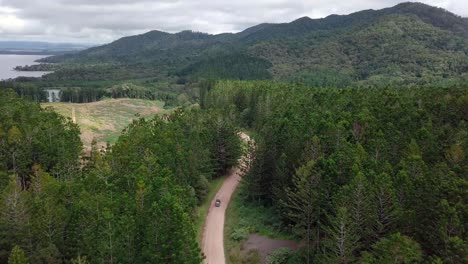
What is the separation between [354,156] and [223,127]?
33.9 metres

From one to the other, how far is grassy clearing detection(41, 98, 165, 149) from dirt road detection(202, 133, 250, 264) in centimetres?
3294

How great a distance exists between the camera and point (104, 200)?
3450 cm

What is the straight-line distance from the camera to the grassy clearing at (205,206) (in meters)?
49.8

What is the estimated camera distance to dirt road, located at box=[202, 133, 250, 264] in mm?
43406

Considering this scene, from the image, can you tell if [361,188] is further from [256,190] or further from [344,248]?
[256,190]

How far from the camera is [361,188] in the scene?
3133 cm

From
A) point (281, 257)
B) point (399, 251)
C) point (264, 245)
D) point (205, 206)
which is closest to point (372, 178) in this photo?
point (399, 251)

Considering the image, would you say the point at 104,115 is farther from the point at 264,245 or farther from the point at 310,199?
the point at 310,199

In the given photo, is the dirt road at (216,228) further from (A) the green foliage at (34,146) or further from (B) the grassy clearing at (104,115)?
(B) the grassy clearing at (104,115)

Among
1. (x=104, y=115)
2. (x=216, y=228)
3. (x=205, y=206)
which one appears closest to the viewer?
(x=216, y=228)

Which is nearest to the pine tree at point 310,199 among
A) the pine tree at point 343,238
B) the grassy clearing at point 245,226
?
the pine tree at point 343,238

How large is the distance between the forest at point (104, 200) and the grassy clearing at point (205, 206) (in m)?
1.66

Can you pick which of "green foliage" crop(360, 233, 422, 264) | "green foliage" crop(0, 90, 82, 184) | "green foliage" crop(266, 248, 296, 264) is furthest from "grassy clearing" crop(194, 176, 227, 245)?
"green foliage" crop(360, 233, 422, 264)

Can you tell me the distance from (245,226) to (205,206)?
8.99m
